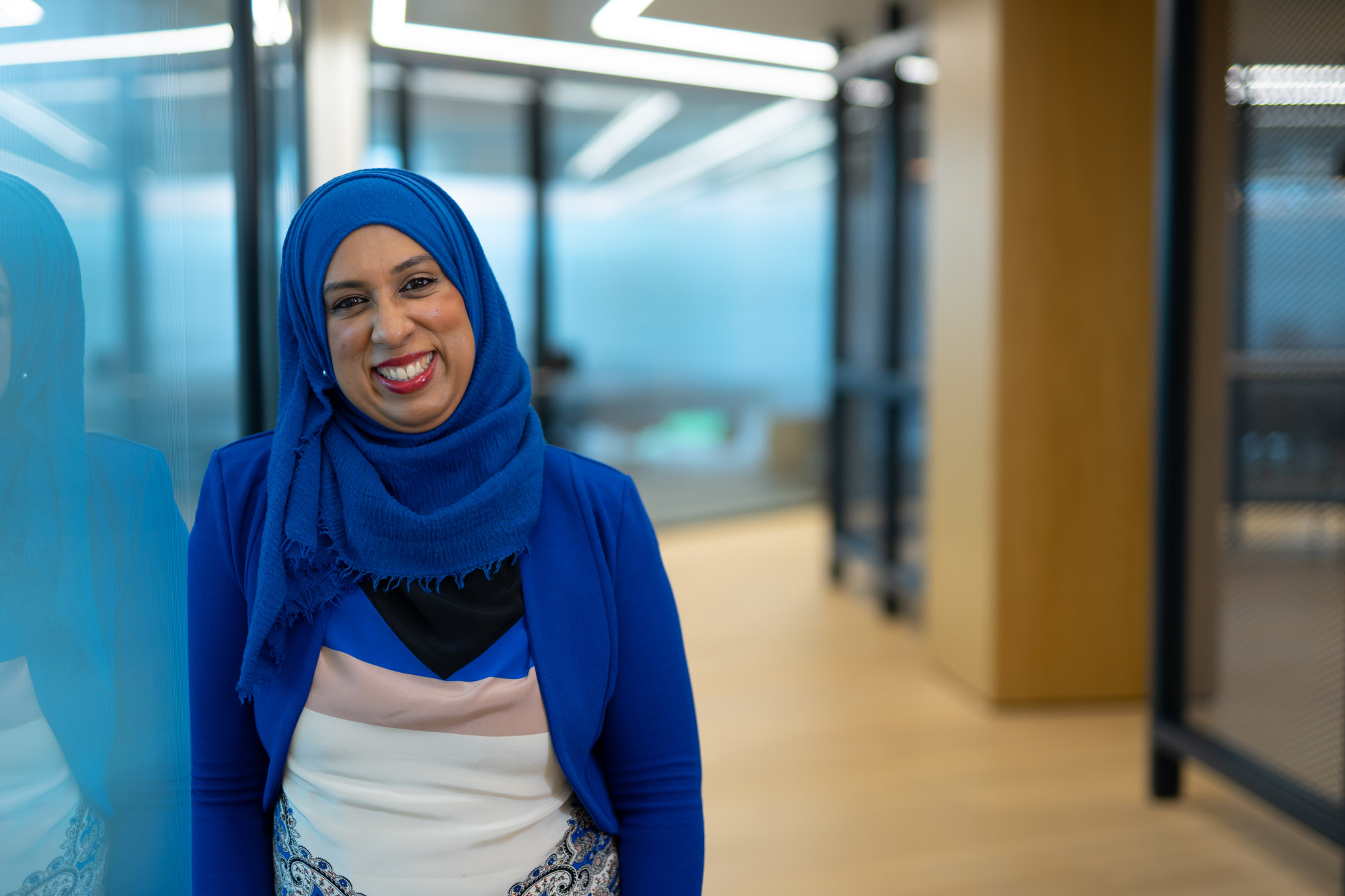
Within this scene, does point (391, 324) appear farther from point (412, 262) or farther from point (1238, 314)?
point (1238, 314)

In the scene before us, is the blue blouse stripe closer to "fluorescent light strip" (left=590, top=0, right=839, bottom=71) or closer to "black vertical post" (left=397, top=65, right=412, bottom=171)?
"fluorescent light strip" (left=590, top=0, right=839, bottom=71)

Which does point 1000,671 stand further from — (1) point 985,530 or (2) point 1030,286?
(2) point 1030,286

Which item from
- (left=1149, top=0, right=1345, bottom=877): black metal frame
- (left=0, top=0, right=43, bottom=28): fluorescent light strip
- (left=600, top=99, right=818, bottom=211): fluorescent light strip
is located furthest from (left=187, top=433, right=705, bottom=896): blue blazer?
(left=600, top=99, right=818, bottom=211): fluorescent light strip

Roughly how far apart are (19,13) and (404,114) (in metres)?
5.93

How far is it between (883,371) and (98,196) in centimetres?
491

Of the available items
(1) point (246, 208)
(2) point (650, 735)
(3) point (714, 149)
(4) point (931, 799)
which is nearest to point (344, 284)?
(2) point (650, 735)

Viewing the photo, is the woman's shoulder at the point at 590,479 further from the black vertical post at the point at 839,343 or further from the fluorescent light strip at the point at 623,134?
the fluorescent light strip at the point at 623,134

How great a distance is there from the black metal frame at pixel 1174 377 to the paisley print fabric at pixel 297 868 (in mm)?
2650

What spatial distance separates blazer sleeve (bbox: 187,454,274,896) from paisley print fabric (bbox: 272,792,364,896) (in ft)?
0.11

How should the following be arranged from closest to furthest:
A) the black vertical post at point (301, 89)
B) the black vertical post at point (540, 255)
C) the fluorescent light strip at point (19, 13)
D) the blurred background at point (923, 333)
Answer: the fluorescent light strip at point (19, 13)
the blurred background at point (923, 333)
the black vertical post at point (301, 89)
the black vertical post at point (540, 255)

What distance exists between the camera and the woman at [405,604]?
1100mm

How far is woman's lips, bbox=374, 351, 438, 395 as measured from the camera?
3.61 feet

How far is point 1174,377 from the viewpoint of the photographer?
3.18m

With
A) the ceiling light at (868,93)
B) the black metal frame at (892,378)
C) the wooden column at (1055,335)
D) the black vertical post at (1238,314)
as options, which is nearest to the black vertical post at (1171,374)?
the black vertical post at (1238,314)
